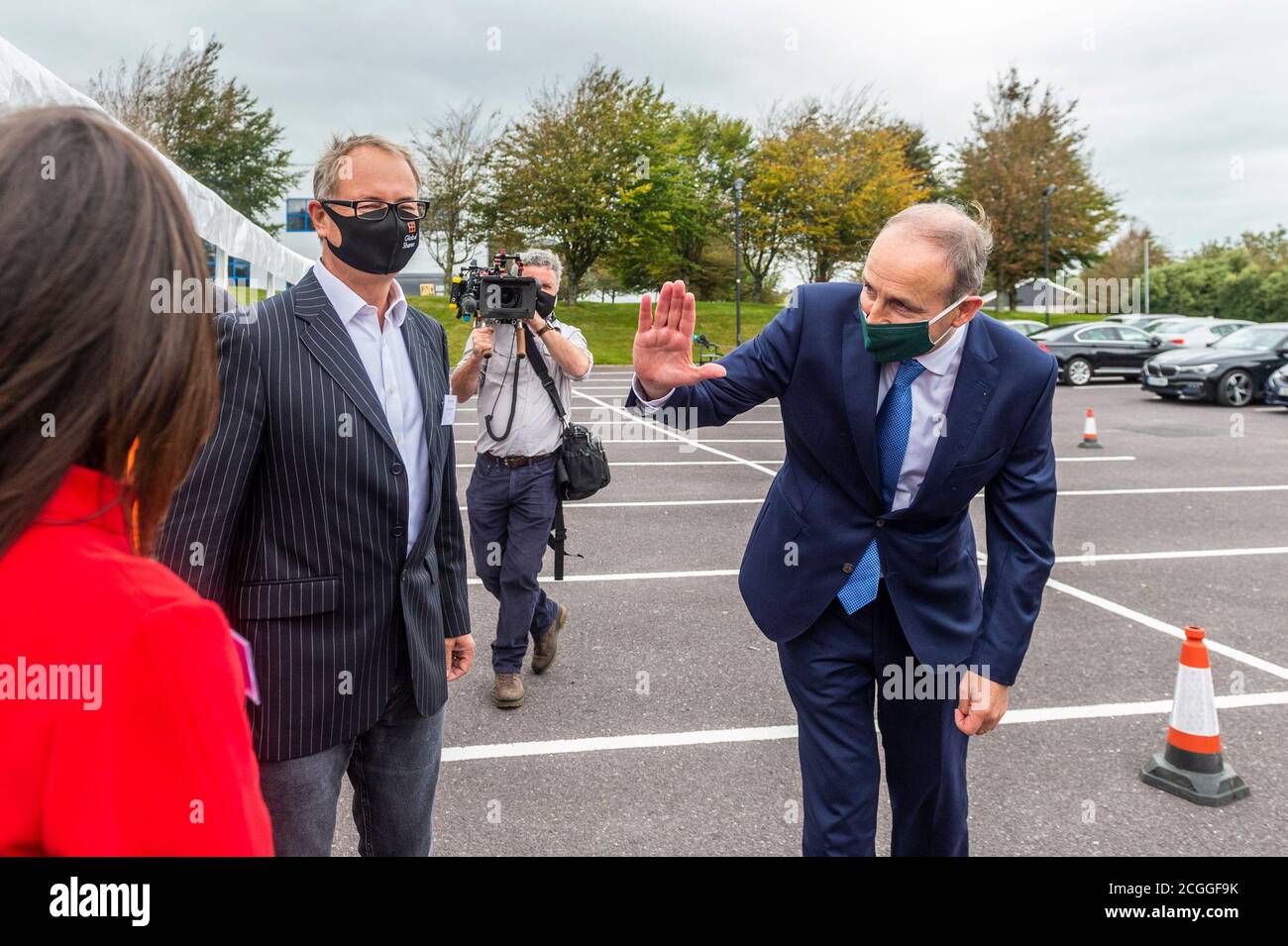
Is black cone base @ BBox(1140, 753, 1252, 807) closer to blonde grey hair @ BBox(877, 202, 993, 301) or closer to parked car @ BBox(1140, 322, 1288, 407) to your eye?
blonde grey hair @ BBox(877, 202, 993, 301)

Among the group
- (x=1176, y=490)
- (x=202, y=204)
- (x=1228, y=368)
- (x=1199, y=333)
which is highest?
(x=202, y=204)

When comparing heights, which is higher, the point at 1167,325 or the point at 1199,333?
the point at 1167,325

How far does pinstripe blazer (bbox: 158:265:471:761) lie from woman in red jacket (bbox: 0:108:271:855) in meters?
1.10

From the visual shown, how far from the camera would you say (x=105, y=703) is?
0.77 metres

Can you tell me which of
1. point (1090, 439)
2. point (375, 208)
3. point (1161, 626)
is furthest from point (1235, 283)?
point (375, 208)

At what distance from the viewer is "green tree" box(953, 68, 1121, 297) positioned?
140 ft

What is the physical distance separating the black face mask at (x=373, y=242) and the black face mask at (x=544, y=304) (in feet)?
7.21

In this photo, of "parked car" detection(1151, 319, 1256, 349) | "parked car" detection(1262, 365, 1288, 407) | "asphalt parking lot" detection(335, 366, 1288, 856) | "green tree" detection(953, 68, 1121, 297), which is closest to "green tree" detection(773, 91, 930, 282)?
"green tree" detection(953, 68, 1121, 297)

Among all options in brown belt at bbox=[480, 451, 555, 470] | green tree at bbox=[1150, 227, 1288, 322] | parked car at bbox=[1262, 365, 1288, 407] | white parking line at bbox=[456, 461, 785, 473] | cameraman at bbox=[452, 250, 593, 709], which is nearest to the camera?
cameraman at bbox=[452, 250, 593, 709]

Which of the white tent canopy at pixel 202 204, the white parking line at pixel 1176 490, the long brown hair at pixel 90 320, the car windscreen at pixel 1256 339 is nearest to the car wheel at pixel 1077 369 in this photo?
the car windscreen at pixel 1256 339

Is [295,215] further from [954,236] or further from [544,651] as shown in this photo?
[954,236]

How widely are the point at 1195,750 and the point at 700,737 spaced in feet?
6.43

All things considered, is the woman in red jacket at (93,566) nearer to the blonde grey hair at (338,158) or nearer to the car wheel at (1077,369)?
the blonde grey hair at (338,158)
